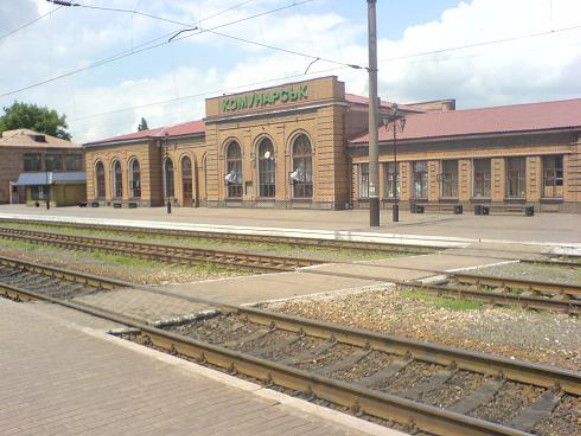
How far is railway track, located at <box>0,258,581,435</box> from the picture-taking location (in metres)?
5.32

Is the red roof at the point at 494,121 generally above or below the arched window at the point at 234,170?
above

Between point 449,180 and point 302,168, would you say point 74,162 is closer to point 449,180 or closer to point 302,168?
point 302,168

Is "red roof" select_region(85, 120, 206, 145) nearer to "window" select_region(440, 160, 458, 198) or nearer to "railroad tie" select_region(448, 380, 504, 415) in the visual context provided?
"window" select_region(440, 160, 458, 198)

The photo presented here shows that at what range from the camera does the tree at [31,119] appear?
109m

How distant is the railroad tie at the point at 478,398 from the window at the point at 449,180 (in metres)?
31.5

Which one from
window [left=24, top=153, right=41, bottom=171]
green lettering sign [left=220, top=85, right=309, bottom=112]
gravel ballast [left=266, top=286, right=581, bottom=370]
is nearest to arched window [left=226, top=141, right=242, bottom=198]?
green lettering sign [left=220, top=85, right=309, bottom=112]

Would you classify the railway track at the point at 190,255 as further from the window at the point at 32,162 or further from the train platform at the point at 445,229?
the window at the point at 32,162

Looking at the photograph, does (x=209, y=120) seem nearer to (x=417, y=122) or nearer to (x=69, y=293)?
(x=417, y=122)

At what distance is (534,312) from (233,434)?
246 inches

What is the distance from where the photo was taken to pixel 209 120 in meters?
49.8

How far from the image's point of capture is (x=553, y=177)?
3256 cm

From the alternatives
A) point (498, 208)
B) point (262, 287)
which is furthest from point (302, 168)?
point (262, 287)

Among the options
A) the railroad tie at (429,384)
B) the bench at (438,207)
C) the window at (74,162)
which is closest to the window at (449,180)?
the bench at (438,207)

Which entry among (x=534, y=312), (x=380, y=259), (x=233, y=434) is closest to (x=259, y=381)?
(x=233, y=434)
